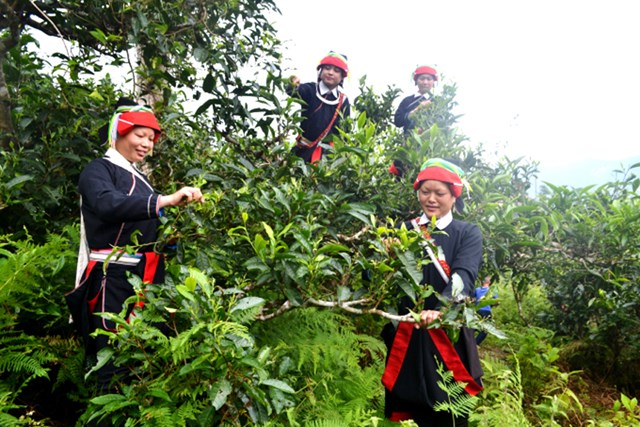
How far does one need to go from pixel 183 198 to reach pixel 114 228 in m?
0.55

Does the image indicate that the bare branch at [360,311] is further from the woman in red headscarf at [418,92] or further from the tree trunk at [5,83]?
the woman in red headscarf at [418,92]

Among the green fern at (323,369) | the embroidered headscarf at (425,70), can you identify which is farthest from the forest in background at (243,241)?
the embroidered headscarf at (425,70)

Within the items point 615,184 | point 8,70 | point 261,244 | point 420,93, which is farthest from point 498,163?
point 8,70

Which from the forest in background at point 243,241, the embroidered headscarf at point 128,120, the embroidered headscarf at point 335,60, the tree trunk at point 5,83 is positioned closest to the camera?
the forest in background at point 243,241

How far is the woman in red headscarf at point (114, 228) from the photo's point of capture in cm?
212

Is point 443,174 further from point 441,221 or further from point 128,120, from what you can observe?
point 128,120

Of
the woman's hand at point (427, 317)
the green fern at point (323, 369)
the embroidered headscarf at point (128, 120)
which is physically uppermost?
the embroidered headscarf at point (128, 120)

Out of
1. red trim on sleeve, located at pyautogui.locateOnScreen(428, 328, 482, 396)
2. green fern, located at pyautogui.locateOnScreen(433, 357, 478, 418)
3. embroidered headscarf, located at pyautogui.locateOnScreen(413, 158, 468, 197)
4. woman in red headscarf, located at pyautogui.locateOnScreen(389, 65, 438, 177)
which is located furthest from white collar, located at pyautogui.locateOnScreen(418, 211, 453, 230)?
woman in red headscarf, located at pyautogui.locateOnScreen(389, 65, 438, 177)

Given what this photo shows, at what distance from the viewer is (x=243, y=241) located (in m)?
2.30

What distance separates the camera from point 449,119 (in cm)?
377

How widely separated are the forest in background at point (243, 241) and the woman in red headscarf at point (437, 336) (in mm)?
257

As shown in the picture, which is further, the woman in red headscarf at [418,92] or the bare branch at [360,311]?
the woman in red headscarf at [418,92]

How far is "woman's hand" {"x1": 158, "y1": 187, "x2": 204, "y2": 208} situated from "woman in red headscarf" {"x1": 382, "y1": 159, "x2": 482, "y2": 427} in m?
1.25

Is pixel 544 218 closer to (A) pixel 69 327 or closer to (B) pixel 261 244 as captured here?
(B) pixel 261 244
